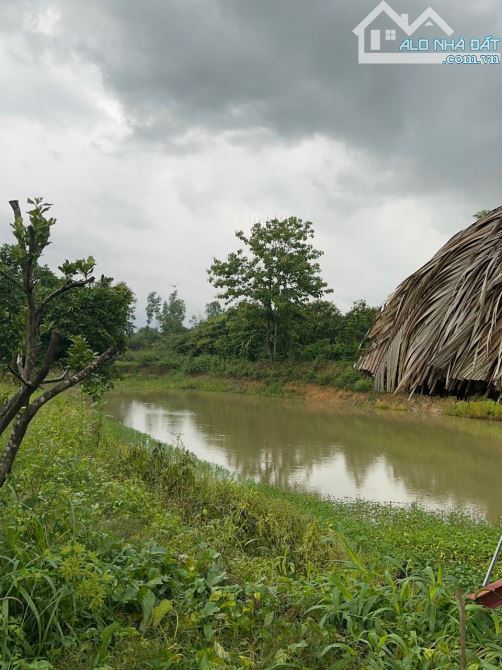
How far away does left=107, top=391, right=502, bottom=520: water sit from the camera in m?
8.17

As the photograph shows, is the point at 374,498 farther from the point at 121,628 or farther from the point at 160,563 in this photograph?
the point at 121,628

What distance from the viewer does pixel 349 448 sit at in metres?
11.5

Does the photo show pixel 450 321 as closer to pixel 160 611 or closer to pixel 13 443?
pixel 160 611

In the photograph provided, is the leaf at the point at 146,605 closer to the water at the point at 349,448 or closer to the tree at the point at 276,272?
the water at the point at 349,448

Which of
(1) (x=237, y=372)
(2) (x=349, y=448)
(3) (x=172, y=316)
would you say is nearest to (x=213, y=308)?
(3) (x=172, y=316)

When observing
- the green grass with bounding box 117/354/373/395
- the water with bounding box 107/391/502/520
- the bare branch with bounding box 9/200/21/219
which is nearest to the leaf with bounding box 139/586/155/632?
the bare branch with bounding box 9/200/21/219

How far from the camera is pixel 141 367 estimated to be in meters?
31.2

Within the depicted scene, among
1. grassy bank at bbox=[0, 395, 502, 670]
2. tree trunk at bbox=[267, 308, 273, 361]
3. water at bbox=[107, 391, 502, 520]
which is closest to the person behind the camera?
grassy bank at bbox=[0, 395, 502, 670]

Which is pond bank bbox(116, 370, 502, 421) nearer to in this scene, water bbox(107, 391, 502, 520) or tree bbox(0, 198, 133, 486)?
water bbox(107, 391, 502, 520)

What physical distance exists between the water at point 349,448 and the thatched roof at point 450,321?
16.4 ft

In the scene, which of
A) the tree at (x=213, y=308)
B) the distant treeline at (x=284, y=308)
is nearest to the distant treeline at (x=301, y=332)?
the distant treeline at (x=284, y=308)

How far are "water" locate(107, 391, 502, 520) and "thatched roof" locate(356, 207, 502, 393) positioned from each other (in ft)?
16.4

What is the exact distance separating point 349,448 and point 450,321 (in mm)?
9328

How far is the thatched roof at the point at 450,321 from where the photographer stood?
2393 millimetres
